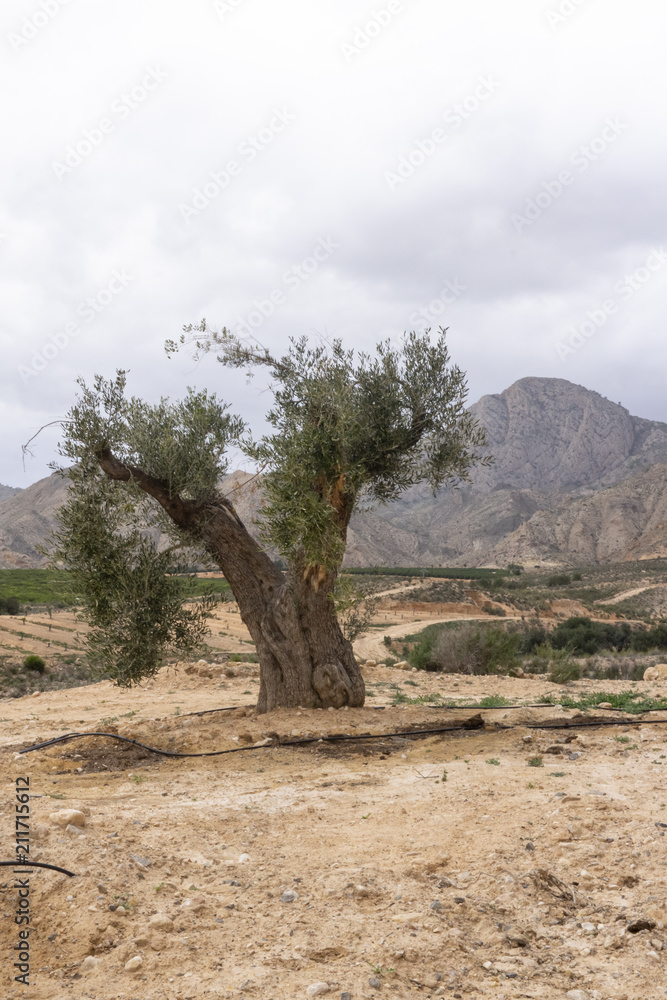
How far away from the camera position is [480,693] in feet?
53.9

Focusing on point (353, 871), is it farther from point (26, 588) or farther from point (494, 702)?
point (26, 588)

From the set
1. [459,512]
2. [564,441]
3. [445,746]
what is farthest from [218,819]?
[564,441]

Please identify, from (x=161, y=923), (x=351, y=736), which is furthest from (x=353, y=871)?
(x=351, y=736)

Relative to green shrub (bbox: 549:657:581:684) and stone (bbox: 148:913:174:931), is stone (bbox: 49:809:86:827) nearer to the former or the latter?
stone (bbox: 148:913:174:931)

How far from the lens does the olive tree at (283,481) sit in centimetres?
1076

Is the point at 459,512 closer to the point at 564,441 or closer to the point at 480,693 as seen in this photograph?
the point at 564,441

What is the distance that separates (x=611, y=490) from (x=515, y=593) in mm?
62649

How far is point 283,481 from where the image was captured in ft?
34.7

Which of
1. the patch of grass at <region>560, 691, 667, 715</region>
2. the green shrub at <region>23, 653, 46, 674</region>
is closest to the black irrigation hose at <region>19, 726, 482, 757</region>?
the patch of grass at <region>560, 691, 667, 715</region>

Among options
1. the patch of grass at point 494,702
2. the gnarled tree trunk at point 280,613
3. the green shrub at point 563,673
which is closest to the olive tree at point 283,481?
the gnarled tree trunk at point 280,613

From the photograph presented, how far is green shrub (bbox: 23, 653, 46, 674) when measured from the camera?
25.4 metres

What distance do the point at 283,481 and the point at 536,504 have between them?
134393 millimetres

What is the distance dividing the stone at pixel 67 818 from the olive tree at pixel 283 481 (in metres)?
5.03

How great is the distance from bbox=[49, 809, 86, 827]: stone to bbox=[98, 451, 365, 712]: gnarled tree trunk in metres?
5.83
